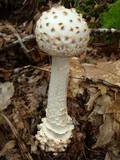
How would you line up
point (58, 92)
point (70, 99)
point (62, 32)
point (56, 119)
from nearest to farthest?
point (62, 32)
point (58, 92)
point (56, 119)
point (70, 99)

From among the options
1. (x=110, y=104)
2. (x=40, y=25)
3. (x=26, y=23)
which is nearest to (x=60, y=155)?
(x=110, y=104)

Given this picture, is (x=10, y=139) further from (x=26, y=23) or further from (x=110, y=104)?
(x=26, y=23)

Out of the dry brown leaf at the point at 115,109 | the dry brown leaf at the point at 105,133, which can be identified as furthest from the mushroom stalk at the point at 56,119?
the dry brown leaf at the point at 115,109

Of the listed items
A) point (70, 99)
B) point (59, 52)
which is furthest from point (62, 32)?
point (70, 99)

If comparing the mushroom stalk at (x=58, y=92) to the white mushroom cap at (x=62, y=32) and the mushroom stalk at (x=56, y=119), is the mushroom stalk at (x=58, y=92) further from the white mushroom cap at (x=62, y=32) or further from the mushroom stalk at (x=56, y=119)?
the white mushroom cap at (x=62, y=32)

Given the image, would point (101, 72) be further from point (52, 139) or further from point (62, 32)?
point (62, 32)

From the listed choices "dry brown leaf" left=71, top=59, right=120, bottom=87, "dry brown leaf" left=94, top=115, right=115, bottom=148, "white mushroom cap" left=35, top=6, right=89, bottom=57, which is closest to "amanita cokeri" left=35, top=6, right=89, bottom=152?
"white mushroom cap" left=35, top=6, right=89, bottom=57

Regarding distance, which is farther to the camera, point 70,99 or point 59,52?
point 70,99
